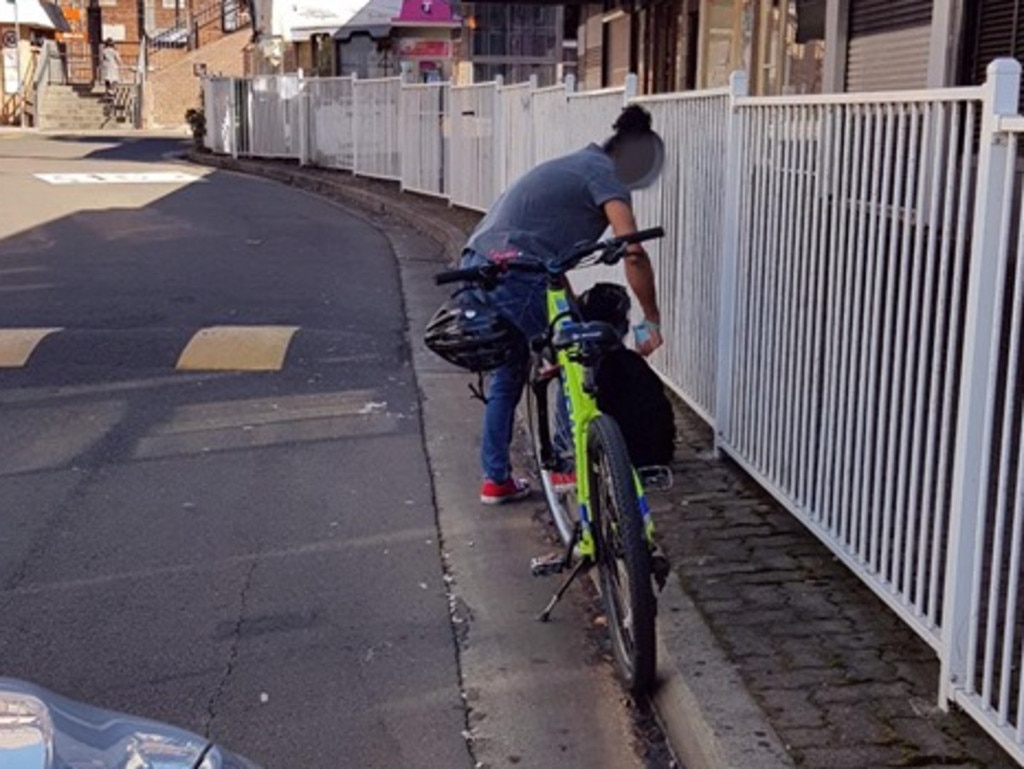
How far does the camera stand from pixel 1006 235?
3.81 m

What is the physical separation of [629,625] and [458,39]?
29.8 m

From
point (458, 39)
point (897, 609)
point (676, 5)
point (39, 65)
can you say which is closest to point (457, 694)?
point (897, 609)

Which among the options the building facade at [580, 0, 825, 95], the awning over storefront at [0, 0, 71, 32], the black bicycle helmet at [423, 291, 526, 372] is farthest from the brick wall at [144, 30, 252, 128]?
the black bicycle helmet at [423, 291, 526, 372]

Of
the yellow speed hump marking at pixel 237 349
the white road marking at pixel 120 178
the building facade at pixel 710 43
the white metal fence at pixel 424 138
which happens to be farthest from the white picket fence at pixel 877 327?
the white road marking at pixel 120 178

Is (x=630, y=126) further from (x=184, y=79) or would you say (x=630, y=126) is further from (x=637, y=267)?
(x=184, y=79)

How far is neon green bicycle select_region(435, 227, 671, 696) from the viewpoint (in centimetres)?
446

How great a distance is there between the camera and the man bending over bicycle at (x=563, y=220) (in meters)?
5.74

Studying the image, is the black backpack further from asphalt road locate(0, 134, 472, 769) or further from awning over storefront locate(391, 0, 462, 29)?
awning over storefront locate(391, 0, 462, 29)

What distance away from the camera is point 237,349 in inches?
396

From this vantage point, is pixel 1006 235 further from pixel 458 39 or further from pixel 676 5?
pixel 458 39

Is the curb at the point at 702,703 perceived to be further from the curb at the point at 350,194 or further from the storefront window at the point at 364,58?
the storefront window at the point at 364,58

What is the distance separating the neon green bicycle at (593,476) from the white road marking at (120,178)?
19.9 m

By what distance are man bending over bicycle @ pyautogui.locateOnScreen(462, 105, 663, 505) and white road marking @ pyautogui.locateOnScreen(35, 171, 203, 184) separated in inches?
761

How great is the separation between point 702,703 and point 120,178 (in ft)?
73.4
